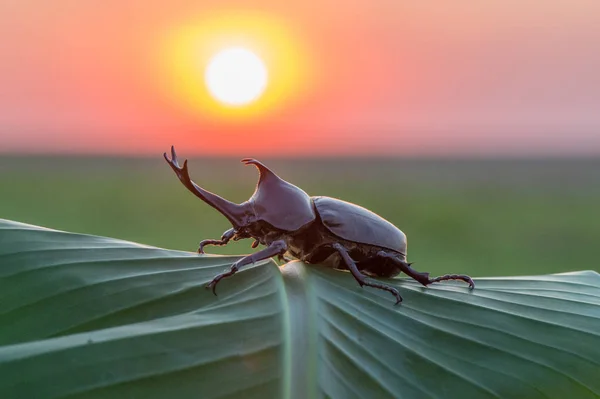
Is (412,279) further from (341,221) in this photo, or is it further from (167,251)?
(167,251)

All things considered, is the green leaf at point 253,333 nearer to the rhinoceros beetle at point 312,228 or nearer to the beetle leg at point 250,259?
the beetle leg at point 250,259

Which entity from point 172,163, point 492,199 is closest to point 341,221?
point 172,163

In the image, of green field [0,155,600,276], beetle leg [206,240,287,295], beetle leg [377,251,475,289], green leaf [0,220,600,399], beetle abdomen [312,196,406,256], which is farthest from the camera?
green field [0,155,600,276]

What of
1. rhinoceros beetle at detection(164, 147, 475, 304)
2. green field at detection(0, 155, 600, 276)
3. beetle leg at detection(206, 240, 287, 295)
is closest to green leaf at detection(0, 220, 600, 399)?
beetle leg at detection(206, 240, 287, 295)

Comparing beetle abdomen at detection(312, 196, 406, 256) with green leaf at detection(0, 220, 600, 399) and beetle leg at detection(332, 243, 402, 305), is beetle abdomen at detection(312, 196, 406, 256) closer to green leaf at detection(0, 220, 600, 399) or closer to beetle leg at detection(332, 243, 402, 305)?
beetle leg at detection(332, 243, 402, 305)

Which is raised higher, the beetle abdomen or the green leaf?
the beetle abdomen

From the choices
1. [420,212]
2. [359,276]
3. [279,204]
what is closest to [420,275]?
[359,276]

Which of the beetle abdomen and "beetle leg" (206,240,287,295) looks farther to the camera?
the beetle abdomen
